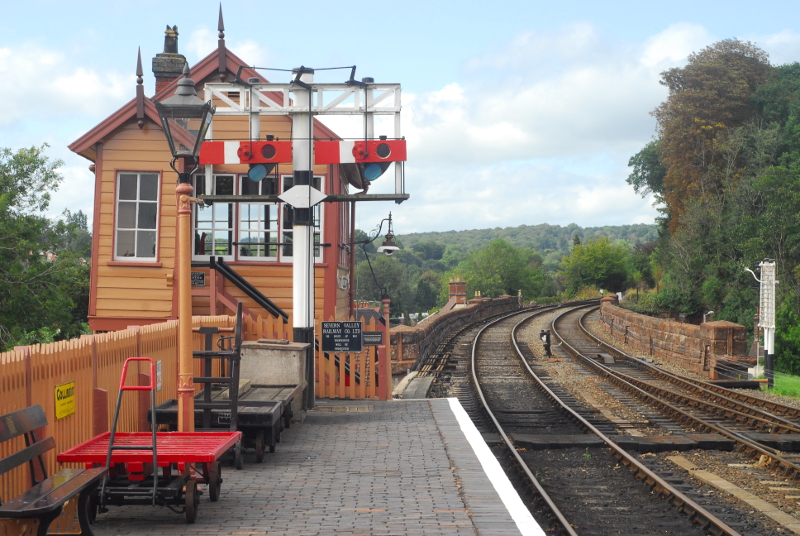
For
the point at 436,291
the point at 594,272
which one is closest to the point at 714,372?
the point at 594,272

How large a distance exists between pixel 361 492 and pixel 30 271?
616 inches

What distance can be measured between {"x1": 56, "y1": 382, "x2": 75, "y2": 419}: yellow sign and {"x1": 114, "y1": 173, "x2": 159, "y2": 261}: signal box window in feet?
30.4

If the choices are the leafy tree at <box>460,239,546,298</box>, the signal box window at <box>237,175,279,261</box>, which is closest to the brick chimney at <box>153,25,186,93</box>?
the signal box window at <box>237,175,279,261</box>

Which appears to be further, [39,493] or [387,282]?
[387,282]

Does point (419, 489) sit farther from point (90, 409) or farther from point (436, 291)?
point (436, 291)

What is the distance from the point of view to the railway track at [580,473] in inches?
308

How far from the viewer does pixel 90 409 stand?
734 cm

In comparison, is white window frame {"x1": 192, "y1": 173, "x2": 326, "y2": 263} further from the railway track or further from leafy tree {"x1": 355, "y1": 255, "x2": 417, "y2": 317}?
leafy tree {"x1": 355, "y1": 255, "x2": 417, "y2": 317}

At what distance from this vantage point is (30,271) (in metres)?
19.9

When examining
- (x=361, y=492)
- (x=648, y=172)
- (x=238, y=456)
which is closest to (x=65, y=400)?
(x=238, y=456)

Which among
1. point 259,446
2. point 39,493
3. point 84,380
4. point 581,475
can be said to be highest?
point 84,380

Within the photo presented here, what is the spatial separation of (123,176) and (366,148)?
242 inches

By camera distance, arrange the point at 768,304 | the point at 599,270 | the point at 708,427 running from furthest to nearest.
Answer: the point at 599,270 < the point at 768,304 < the point at 708,427

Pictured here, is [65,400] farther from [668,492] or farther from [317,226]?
[317,226]
